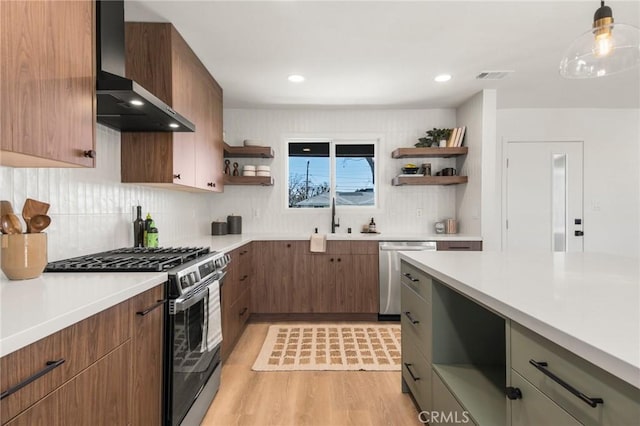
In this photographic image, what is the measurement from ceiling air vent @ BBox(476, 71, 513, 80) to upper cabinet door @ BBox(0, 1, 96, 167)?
10.4 ft

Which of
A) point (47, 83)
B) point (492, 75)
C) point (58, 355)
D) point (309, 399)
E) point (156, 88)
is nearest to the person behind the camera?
point (58, 355)

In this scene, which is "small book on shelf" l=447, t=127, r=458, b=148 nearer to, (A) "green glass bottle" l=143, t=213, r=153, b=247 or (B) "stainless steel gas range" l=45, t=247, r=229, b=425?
(B) "stainless steel gas range" l=45, t=247, r=229, b=425

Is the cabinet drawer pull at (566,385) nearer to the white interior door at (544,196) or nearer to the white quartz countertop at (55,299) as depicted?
the white quartz countertop at (55,299)

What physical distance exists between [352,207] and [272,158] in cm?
121

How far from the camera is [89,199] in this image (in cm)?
206

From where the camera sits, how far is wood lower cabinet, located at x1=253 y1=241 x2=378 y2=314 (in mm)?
3801

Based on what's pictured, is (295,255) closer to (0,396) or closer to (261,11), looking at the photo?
(261,11)

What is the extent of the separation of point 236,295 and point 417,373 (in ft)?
5.61

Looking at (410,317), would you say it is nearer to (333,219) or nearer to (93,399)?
(93,399)

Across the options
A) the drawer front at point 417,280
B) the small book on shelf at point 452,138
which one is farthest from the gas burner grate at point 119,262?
the small book on shelf at point 452,138

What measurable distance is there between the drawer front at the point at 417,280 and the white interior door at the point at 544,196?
2.99 metres

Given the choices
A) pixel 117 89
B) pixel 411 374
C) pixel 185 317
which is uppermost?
pixel 117 89

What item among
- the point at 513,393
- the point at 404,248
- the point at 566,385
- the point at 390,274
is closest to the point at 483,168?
the point at 404,248

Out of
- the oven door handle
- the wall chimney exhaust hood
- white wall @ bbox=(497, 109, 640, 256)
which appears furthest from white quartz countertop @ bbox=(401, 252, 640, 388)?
white wall @ bbox=(497, 109, 640, 256)
